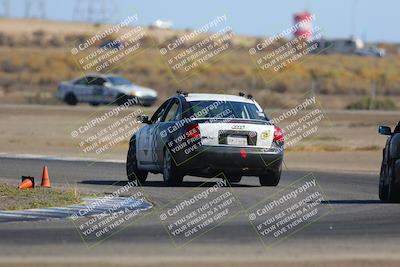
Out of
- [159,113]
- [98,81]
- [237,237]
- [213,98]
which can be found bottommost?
[98,81]

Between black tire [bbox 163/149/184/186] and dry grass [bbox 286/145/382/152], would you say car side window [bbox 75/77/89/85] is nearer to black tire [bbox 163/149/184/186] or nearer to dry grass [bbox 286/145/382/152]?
dry grass [bbox 286/145/382/152]

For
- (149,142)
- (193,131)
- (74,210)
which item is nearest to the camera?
(74,210)


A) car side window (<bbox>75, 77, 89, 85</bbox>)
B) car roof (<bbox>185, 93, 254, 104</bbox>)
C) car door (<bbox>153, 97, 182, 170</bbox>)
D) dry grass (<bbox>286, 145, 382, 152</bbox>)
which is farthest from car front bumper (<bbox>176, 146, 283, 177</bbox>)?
car side window (<bbox>75, 77, 89, 85</bbox>)

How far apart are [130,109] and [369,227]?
1365 inches

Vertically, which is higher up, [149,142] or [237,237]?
[237,237]

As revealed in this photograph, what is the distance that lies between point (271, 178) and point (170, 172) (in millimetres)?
1741

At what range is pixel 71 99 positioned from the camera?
5350 cm

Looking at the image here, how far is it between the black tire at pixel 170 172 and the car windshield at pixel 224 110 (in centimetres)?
80

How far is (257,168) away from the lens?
1917 centimetres

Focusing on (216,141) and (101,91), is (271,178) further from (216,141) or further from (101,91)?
(101,91)

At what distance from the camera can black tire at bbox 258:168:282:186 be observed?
1956 centimetres

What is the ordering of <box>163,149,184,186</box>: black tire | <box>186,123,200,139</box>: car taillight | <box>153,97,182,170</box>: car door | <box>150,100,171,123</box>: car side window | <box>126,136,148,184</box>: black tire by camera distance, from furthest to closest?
<box>126,136,148,184</box>: black tire, <box>150,100,171,123</box>: car side window, <box>153,97,182,170</box>: car door, <box>163,149,184,186</box>: black tire, <box>186,123,200,139</box>: car taillight

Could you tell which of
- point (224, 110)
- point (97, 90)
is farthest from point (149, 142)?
point (97, 90)

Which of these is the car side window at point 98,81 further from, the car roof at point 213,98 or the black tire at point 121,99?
the car roof at point 213,98
